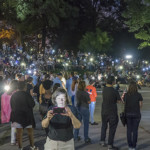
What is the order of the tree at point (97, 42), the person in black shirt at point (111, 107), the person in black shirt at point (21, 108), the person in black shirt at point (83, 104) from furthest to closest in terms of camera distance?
the tree at point (97, 42) → the person in black shirt at point (83, 104) → the person in black shirt at point (111, 107) → the person in black shirt at point (21, 108)

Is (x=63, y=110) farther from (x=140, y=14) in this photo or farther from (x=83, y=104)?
(x=140, y=14)

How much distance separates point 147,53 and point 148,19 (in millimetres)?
34278

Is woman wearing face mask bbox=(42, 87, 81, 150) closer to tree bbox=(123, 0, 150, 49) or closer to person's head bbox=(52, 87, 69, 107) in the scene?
person's head bbox=(52, 87, 69, 107)

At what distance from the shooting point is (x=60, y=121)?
4660mm

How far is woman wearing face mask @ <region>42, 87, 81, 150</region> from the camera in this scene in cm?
455

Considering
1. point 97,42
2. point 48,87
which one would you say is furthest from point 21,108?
point 97,42

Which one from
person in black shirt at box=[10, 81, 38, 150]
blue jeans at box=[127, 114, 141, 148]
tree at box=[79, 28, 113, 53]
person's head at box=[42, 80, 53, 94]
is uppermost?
tree at box=[79, 28, 113, 53]

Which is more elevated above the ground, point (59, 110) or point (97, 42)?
point (97, 42)

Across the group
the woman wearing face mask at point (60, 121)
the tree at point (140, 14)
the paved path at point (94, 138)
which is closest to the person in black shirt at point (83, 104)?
the paved path at point (94, 138)

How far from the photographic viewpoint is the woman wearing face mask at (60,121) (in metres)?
4.55

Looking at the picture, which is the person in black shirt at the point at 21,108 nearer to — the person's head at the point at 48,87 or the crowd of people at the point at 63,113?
the crowd of people at the point at 63,113

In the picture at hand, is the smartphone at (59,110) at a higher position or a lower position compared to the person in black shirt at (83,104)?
higher

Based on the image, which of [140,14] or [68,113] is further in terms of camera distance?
[140,14]

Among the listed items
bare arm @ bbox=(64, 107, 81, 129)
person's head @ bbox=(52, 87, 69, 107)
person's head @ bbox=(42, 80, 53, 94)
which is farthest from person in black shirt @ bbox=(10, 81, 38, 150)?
bare arm @ bbox=(64, 107, 81, 129)
